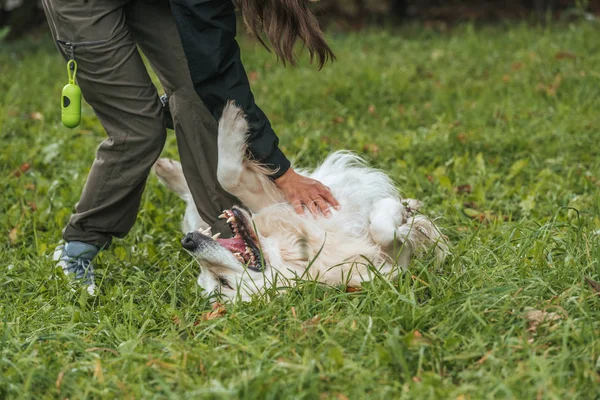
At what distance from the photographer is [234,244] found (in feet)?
10.6

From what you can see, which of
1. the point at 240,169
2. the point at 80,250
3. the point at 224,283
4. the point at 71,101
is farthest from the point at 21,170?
the point at 224,283

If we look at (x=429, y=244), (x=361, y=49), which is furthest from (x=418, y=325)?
(x=361, y=49)

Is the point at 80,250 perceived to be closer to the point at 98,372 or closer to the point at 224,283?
the point at 224,283

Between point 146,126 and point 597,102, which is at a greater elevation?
point 146,126

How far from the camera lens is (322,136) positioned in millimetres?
5590

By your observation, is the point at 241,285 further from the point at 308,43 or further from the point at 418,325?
the point at 308,43

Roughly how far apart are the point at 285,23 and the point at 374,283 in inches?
45.2

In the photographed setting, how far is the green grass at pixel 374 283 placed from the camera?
7.60ft

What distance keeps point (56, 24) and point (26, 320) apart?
132 centimetres

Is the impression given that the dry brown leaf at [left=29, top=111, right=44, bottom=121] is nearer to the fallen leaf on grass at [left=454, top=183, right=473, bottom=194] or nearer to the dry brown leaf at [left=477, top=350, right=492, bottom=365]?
the fallen leaf on grass at [left=454, top=183, right=473, bottom=194]

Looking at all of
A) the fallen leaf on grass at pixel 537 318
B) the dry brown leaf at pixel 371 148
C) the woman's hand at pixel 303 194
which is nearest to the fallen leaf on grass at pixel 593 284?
the fallen leaf on grass at pixel 537 318

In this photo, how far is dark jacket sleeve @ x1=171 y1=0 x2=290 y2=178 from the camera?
2.94m

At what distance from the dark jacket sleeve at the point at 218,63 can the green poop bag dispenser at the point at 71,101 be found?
0.64m

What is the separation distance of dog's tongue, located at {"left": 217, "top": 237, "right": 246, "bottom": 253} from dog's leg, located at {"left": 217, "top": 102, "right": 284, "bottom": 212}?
217mm
